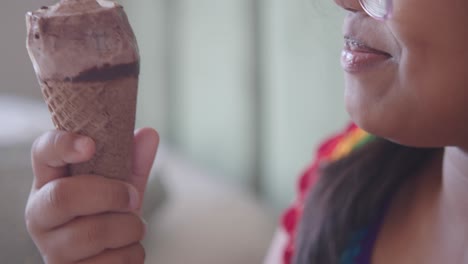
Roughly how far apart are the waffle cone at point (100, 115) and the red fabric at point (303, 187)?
0.49 meters

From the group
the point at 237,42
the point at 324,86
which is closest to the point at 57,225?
the point at 324,86

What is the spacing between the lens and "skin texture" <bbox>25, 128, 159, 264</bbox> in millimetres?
436

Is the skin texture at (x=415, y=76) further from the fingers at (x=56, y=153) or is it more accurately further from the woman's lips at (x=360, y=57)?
the fingers at (x=56, y=153)

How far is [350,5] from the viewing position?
1.69ft

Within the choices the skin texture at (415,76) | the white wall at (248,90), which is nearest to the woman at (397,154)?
the skin texture at (415,76)

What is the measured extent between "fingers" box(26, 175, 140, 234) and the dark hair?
375 mm

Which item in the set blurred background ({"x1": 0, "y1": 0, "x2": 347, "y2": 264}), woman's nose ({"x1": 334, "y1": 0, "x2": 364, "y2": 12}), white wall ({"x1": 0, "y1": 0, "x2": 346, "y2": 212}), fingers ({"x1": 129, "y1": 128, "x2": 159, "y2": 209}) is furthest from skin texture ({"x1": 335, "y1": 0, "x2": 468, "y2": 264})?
white wall ({"x1": 0, "y1": 0, "x2": 346, "y2": 212})

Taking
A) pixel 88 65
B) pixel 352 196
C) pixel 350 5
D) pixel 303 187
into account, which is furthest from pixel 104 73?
pixel 303 187

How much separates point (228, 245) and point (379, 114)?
2.30 ft

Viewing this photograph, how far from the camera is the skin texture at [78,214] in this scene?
44cm

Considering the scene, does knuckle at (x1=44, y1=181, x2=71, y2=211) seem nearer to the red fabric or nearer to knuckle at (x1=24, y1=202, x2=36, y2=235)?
knuckle at (x1=24, y1=202, x2=36, y2=235)

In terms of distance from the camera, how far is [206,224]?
119 cm

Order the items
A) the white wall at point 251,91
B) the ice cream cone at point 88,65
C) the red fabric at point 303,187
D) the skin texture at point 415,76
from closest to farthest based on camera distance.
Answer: the ice cream cone at point 88,65 → the skin texture at point 415,76 → the red fabric at point 303,187 → the white wall at point 251,91

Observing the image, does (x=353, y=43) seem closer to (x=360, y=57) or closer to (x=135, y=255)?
(x=360, y=57)
